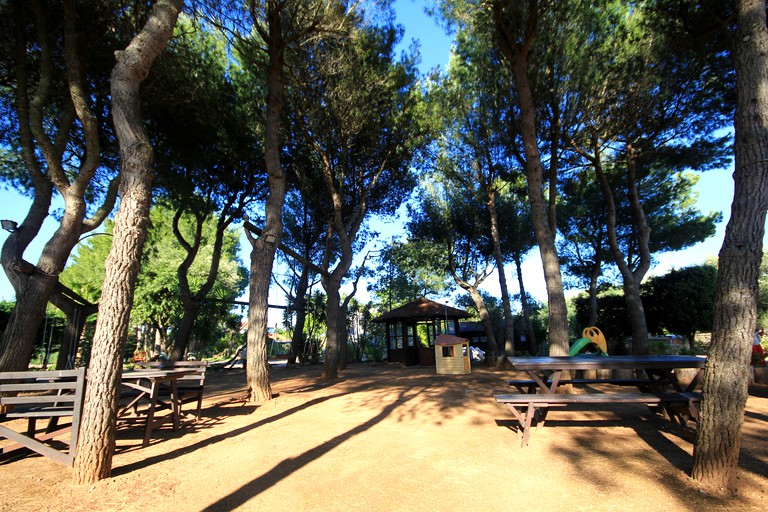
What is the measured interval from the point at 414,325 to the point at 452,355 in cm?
479

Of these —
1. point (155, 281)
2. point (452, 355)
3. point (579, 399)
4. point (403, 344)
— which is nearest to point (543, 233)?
point (579, 399)

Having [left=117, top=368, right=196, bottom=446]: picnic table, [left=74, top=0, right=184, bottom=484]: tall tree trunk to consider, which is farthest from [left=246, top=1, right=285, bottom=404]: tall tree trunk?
[left=74, top=0, right=184, bottom=484]: tall tree trunk

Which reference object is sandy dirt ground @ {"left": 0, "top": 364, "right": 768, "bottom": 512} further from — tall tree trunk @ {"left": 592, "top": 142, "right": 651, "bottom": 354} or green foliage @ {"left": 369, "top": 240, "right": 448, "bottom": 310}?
green foliage @ {"left": 369, "top": 240, "right": 448, "bottom": 310}

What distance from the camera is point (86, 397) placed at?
3.33 m

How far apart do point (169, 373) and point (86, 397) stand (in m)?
1.25

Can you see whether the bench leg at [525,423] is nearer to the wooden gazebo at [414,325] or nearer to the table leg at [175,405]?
the table leg at [175,405]

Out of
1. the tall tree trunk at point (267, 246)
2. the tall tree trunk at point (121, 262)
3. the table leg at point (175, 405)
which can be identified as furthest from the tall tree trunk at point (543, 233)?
the tall tree trunk at point (121, 262)

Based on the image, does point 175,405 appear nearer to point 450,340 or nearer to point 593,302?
point 450,340

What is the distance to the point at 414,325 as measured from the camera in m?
16.9

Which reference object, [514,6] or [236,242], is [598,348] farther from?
[236,242]

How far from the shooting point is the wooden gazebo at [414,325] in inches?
627

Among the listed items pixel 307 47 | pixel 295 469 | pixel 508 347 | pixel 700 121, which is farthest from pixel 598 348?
pixel 307 47

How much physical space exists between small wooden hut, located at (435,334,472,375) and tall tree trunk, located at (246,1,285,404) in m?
6.24

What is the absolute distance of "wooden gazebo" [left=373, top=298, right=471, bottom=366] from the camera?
15938mm
